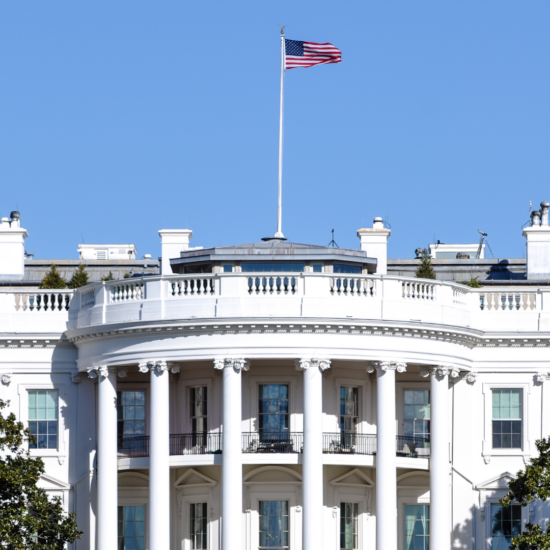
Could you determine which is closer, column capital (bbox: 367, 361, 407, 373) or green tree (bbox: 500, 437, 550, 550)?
green tree (bbox: 500, 437, 550, 550)

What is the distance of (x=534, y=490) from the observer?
53156 mm

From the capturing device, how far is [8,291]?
6088 centimetres


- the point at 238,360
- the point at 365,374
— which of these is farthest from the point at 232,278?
the point at 365,374

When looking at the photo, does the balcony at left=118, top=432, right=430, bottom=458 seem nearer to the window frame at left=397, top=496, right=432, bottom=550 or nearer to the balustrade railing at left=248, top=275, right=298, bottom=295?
the window frame at left=397, top=496, right=432, bottom=550

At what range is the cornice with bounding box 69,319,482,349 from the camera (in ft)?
183

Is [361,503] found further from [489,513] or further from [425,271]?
[425,271]

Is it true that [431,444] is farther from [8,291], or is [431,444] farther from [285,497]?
[8,291]

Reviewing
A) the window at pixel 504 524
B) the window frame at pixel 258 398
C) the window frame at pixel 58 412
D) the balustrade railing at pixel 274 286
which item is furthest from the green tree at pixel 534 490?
the window frame at pixel 58 412

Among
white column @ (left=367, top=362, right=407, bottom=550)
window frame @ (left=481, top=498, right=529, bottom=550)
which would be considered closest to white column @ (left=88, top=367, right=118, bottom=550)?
white column @ (left=367, top=362, right=407, bottom=550)

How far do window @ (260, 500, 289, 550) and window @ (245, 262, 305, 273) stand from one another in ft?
26.7

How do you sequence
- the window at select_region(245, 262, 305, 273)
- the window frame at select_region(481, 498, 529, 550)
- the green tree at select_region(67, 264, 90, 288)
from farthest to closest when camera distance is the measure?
the green tree at select_region(67, 264, 90, 288) → the window at select_region(245, 262, 305, 273) → the window frame at select_region(481, 498, 529, 550)

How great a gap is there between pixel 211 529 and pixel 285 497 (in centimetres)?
267

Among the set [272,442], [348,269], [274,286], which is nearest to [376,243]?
[348,269]

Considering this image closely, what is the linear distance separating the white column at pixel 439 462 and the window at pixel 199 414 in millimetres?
7592
